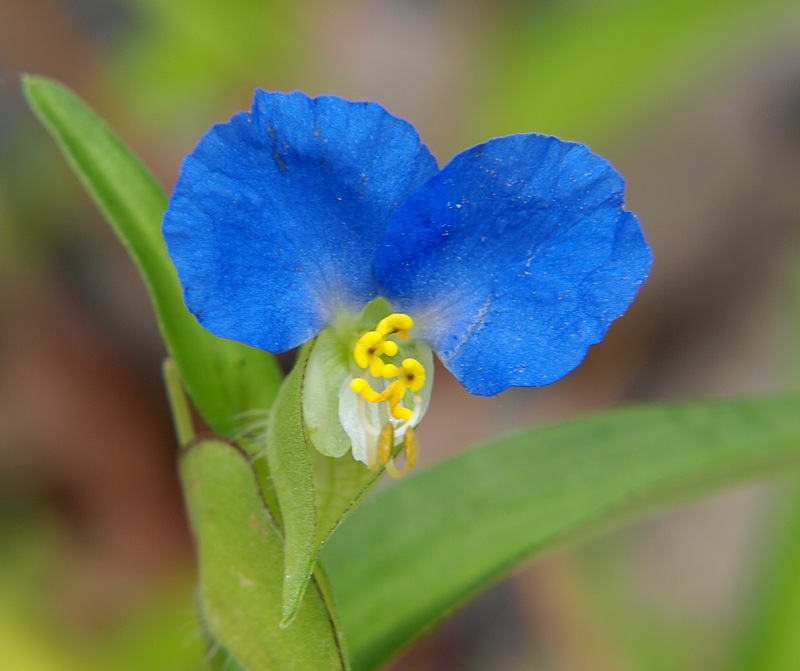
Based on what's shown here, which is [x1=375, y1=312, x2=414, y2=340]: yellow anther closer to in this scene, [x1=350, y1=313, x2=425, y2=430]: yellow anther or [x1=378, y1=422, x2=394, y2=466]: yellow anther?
[x1=350, y1=313, x2=425, y2=430]: yellow anther

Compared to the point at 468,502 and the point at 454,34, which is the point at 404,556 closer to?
the point at 468,502

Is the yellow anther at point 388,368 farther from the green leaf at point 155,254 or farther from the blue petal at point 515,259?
the green leaf at point 155,254

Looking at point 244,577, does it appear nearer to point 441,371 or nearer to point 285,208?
point 285,208

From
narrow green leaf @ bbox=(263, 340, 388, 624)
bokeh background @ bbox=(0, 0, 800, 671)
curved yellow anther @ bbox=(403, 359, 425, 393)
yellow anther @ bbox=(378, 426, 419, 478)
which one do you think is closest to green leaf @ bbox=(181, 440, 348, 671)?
narrow green leaf @ bbox=(263, 340, 388, 624)

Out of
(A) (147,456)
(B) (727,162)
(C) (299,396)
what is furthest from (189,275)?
(B) (727,162)

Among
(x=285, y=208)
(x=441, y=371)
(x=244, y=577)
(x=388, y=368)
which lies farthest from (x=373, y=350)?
(x=441, y=371)

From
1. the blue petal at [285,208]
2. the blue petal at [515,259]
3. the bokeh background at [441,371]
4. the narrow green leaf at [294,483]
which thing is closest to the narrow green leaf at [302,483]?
the narrow green leaf at [294,483]
